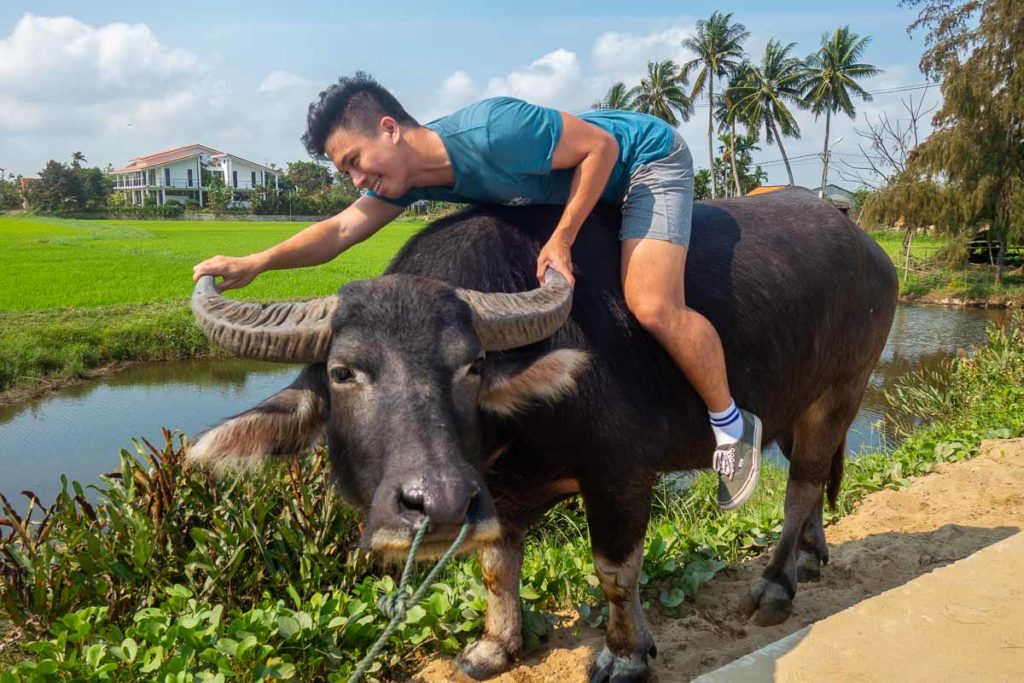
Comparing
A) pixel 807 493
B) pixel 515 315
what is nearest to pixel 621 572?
pixel 515 315

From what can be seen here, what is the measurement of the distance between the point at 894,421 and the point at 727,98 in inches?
1590

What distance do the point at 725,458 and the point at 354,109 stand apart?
1766mm

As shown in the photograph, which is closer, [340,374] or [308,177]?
[340,374]

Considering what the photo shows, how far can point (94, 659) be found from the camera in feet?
8.36

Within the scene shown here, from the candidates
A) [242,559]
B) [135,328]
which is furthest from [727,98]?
[242,559]

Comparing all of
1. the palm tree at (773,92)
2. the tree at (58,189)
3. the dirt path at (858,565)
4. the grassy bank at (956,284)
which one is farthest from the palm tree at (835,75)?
the tree at (58,189)

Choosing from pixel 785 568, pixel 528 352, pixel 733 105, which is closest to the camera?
pixel 528 352

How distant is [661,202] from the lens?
279 centimetres

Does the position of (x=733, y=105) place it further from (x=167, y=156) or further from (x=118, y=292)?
(x=167, y=156)

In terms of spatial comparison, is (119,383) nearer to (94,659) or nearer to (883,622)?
(94,659)

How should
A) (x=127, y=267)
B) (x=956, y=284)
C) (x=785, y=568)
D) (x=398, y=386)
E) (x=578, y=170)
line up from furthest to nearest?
1. (x=127, y=267)
2. (x=956, y=284)
3. (x=785, y=568)
4. (x=578, y=170)
5. (x=398, y=386)

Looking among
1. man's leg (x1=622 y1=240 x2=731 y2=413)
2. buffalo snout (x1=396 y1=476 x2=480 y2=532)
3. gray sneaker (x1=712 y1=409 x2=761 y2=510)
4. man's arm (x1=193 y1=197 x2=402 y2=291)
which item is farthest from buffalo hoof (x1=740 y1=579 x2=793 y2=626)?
man's arm (x1=193 y1=197 x2=402 y2=291)

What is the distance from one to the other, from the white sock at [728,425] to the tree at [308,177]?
252 feet

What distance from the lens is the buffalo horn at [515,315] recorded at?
86.5 inches
